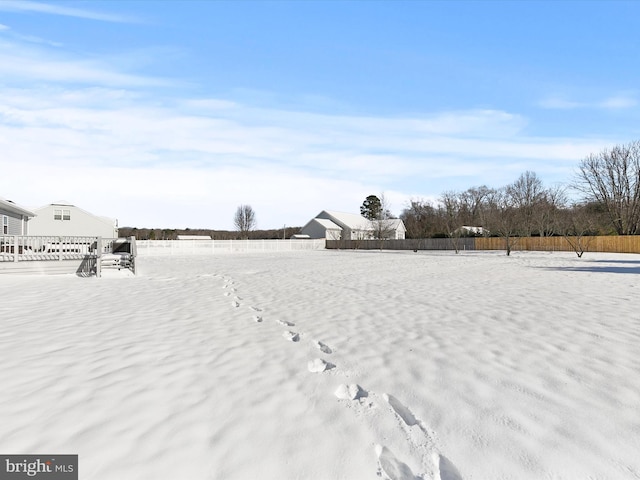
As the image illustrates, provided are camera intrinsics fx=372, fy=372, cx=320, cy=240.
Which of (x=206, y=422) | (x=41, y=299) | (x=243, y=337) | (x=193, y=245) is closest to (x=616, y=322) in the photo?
(x=243, y=337)

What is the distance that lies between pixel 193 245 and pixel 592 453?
4033cm

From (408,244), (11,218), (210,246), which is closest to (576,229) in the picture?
(408,244)

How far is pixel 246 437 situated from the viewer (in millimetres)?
2576

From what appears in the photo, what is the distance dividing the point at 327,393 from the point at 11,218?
946 inches

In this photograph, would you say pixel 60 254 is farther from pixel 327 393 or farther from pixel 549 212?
pixel 549 212

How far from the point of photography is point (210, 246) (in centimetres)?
4144

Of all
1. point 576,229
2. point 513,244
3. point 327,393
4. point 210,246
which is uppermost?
point 576,229

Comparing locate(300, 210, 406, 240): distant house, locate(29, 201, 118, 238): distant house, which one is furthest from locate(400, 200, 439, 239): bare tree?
locate(29, 201, 118, 238): distant house

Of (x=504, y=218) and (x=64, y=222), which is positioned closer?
(x=64, y=222)

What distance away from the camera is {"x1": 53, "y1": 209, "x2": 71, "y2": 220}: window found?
37094mm

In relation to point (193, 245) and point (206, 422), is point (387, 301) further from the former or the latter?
point (193, 245)

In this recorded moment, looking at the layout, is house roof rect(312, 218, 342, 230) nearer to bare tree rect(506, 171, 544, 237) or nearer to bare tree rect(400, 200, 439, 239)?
bare tree rect(400, 200, 439, 239)

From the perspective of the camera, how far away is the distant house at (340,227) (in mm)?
57406

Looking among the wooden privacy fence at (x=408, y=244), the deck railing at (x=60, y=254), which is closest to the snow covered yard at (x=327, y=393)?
the deck railing at (x=60, y=254)
